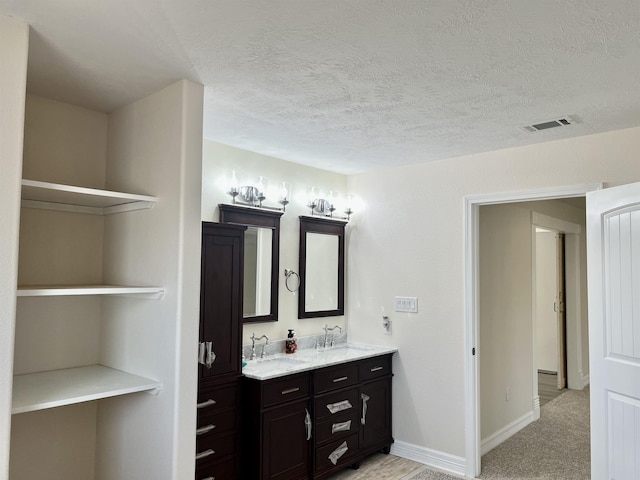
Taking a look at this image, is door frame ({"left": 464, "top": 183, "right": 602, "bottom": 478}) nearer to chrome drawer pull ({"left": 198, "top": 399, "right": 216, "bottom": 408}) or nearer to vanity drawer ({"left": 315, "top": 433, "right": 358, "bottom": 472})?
vanity drawer ({"left": 315, "top": 433, "right": 358, "bottom": 472})

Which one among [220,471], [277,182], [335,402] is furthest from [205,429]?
[277,182]

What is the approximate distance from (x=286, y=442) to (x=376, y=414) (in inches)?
38.3

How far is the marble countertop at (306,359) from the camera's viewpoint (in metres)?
3.10

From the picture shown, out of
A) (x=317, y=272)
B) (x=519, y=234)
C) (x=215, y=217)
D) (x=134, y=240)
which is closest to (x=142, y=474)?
(x=134, y=240)

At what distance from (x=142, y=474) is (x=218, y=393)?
1.92 feet

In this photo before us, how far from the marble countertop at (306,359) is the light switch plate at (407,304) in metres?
0.34

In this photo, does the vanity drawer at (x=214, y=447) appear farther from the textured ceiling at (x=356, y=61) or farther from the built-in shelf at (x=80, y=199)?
the textured ceiling at (x=356, y=61)

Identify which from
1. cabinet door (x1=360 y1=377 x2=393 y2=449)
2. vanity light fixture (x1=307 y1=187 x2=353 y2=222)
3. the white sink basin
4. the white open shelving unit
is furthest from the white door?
the white open shelving unit

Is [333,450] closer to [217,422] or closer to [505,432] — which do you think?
[217,422]

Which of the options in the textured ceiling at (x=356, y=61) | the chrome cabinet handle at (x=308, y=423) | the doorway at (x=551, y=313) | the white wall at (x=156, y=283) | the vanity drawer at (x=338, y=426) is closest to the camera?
the textured ceiling at (x=356, y=61)

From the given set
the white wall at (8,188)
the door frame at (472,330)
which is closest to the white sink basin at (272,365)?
the door frame at (472,330)

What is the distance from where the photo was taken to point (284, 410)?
3.12 m

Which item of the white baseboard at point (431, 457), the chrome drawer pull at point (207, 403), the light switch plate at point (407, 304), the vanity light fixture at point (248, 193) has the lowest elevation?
the white baseboard at point (431, 457)

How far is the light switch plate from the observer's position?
12.9 feet
